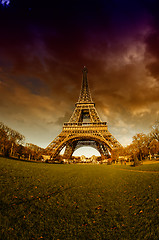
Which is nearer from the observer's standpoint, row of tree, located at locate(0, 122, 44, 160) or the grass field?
the grass field

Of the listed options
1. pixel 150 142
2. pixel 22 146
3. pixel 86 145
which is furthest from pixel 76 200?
pixel 86 145

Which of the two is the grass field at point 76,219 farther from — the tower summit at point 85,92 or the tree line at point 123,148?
the tower summit at point 85,92

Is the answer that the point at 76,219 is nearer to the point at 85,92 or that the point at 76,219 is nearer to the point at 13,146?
the point at 13,146

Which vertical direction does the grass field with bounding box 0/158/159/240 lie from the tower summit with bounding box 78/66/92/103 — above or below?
below

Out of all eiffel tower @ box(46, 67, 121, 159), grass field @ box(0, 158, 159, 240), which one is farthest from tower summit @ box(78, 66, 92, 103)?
grass field @ box(0, 158, 159, 240)

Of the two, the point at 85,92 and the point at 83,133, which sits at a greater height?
the point at 85,92

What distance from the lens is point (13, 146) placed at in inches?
1396

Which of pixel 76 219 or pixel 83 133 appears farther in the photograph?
pixel 83 133

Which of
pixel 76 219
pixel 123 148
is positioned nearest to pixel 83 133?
pixel 123 148

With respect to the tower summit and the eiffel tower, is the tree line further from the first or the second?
the tower summit

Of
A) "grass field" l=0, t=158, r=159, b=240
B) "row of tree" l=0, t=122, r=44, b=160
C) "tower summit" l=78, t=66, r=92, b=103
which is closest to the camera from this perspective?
"grass field" l=0, t=158, r=159, b=240

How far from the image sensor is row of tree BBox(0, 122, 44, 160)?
32181 millimetres

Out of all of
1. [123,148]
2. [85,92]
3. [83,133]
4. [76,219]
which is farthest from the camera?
[85,92]

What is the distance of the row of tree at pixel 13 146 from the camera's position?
32.2 meters
